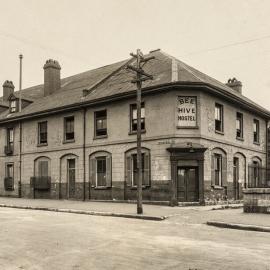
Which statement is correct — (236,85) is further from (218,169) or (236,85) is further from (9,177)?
(9,177)

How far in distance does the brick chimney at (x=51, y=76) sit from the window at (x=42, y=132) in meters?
4.23

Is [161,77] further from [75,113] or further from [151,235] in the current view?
[151,235]

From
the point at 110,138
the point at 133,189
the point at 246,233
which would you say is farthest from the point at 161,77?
the point at 246,233

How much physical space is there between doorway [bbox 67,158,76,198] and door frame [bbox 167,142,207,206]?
7.90 metres

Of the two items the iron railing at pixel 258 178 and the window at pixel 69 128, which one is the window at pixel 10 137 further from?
the iron railing at pixel 258 178

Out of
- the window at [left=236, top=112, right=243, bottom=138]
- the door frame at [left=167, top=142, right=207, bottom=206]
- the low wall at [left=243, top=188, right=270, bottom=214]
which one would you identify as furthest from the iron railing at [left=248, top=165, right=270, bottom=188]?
the window at [left=236, top=112, right=243, bottom=138]

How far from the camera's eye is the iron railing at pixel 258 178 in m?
17.9

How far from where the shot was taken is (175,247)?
9.28 meters

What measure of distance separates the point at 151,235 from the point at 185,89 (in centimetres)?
1257

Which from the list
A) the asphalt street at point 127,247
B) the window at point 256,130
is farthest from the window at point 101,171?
the asphalt street at point 127,247

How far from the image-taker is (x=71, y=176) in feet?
90.4

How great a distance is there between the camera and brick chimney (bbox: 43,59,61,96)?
33250mm

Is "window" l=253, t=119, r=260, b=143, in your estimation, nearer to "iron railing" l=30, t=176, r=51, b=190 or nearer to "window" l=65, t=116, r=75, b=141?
"window" l=65, t=116, r=75, b=141

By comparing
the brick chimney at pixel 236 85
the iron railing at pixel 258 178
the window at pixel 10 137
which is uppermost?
the brick chimney at pixel 236 85
